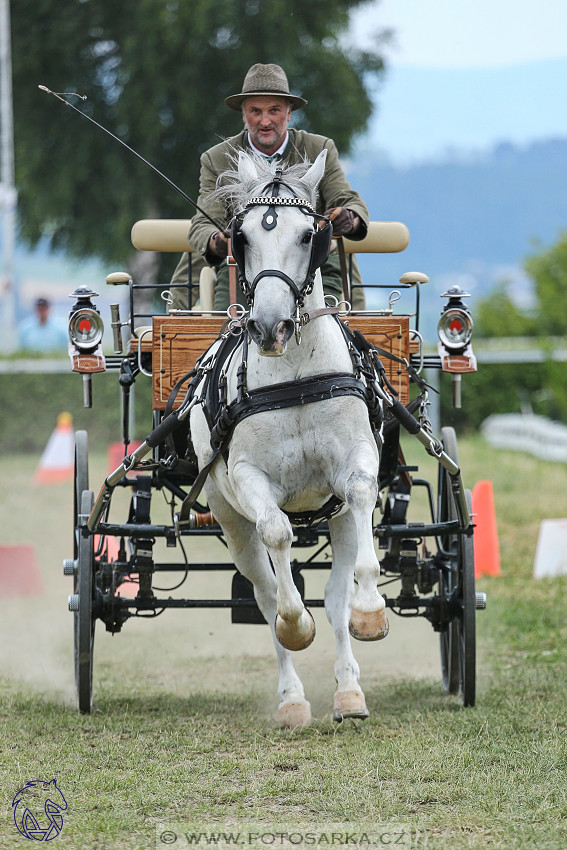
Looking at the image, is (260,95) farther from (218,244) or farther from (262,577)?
(262,577)

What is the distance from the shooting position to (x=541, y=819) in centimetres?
409

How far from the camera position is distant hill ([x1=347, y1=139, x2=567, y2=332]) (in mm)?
89750

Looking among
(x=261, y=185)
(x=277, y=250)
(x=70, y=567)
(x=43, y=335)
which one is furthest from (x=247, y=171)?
(x=43, y=335)

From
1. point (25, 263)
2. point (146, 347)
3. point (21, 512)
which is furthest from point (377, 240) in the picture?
point (25, 263)

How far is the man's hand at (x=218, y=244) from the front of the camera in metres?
5.23

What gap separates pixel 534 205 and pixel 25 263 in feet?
172

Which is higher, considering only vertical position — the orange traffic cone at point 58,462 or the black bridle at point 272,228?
the black bridle at point 272,228

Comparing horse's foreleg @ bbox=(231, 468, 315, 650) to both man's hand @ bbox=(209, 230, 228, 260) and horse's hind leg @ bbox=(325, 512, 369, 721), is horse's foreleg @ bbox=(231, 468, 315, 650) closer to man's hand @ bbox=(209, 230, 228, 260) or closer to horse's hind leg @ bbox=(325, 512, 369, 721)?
horse's hind leg @ bbox=(325, 512, 369, 721)

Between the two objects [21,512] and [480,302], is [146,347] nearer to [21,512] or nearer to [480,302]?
[21,512]

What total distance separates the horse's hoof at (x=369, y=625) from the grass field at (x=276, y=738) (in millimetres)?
538

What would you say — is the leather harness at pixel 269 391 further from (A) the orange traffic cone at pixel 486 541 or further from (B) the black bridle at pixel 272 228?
(A) the orange traffic cone at pixel 486 541

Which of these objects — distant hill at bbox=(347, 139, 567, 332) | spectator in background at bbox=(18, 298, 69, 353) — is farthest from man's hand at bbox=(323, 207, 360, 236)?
distant hill at bbox=(347, 139, 567, 332)

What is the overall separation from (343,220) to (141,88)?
18818 mm

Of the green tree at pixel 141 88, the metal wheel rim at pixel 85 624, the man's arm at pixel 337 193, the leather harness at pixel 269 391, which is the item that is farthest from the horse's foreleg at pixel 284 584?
the green tree at pixel 141 88
